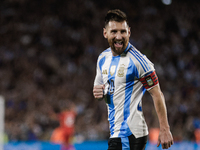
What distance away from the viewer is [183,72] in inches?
439

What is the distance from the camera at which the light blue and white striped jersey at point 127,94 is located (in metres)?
2.45

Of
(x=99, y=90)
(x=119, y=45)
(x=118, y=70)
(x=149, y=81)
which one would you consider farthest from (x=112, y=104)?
(x=119, y=45)

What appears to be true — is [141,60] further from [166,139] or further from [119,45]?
[166,139]

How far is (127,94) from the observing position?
250 centimetres

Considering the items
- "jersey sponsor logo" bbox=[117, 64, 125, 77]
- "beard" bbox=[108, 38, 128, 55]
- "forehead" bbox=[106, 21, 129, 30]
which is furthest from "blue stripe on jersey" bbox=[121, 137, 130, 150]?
"forehead" bbox=[106, 21, 129, 30]

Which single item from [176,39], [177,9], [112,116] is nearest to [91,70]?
[176,39]

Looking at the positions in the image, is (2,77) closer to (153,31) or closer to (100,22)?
(100,22)

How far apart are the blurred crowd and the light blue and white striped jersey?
653 centimetres

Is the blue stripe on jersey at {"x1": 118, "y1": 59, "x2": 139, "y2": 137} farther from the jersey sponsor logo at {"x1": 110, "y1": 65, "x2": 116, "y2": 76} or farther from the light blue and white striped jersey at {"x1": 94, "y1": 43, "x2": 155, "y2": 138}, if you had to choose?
the jersey sponsor logo at {"x1": 110, "y1": 65, "x2": 116, "y2": 76}

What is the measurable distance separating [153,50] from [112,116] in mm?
9497

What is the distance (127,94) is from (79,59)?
29.8 ft

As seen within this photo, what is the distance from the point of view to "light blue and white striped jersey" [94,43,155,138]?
8.05ft

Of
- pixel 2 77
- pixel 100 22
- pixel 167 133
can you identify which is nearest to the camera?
pixel 167 133

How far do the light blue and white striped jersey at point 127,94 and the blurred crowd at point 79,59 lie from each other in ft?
21.4
